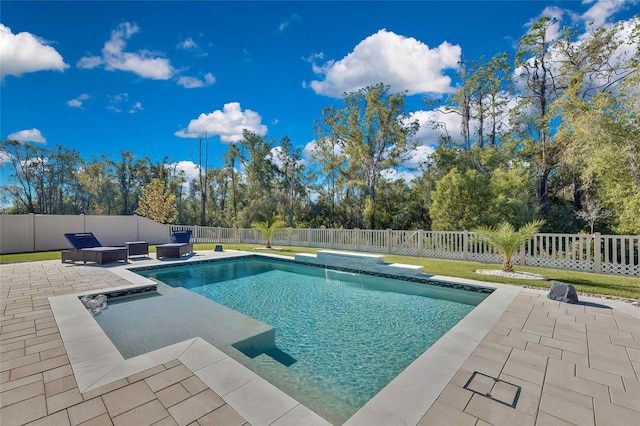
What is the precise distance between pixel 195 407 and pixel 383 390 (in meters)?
1.42

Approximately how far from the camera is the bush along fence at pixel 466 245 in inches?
283

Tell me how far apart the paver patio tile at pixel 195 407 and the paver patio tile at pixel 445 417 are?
1439 mm

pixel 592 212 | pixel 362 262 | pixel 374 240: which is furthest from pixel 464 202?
pixel 362 262

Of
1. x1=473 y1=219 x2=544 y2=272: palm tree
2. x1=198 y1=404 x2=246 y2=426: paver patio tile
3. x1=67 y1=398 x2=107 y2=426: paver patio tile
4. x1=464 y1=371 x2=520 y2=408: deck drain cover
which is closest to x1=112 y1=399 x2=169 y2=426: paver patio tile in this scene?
x1=67 y1=398 x2=107 y2=426: paver patio tile

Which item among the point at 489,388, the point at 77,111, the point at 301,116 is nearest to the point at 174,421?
the point at 489,388

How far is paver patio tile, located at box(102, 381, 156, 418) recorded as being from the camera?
6.48 feet

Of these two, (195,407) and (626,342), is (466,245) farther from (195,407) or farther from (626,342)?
(195,407)

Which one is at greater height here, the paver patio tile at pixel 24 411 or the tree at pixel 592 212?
the tree at pixel 592 212

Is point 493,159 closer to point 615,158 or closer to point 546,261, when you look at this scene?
point 615,158

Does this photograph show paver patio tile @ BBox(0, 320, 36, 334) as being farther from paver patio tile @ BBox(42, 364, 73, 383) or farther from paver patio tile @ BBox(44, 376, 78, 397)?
paver patio tile @ BBox(44, 376, 78, 397)

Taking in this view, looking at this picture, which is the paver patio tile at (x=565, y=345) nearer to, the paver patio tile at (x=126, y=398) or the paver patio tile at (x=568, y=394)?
the paver patio tile at (x=568, y=394)

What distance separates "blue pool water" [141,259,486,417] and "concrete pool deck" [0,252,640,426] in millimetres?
573

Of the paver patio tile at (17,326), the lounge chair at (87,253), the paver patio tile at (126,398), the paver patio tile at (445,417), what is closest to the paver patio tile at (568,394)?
the paver patio tile at (445,417)

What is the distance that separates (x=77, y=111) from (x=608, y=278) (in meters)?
25.6
